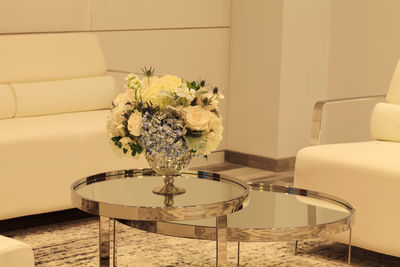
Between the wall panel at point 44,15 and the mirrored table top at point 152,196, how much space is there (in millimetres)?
1962

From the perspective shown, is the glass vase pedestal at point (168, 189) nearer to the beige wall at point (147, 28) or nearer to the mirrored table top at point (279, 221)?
the mirrored table top at point (279, 221)

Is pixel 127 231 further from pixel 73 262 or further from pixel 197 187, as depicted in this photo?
pixel 197 187

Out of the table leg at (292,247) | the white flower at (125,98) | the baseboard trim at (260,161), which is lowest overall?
the table leg at (292,247)

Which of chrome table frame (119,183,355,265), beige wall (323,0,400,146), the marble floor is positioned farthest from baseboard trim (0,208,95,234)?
beige wall (323,0,400,146)

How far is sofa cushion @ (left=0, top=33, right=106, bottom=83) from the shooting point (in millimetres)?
4746

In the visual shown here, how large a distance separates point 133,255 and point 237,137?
2478 mm

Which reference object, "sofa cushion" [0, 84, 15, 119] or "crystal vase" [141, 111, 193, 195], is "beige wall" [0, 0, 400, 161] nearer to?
"sofa cushion" [0, 84, 15, 119]

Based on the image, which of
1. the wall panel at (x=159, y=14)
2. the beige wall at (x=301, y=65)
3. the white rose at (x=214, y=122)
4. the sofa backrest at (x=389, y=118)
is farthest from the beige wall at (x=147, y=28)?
the white rose at (x=214, y=122)

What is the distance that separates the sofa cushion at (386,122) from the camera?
14.1 ft

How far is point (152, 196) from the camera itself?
3.08 metres

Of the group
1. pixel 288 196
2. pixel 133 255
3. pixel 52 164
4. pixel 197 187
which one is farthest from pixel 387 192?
pixel 52 164

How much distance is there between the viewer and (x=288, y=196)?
3.44 meters

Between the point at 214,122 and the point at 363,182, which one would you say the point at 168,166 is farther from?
the point at 363,182

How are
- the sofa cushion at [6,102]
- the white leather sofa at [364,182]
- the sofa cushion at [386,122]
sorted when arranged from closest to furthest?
the white leather sofa at [364,182]
the sofa cushion at [386,122]
the sofa cushion at [6,102]
